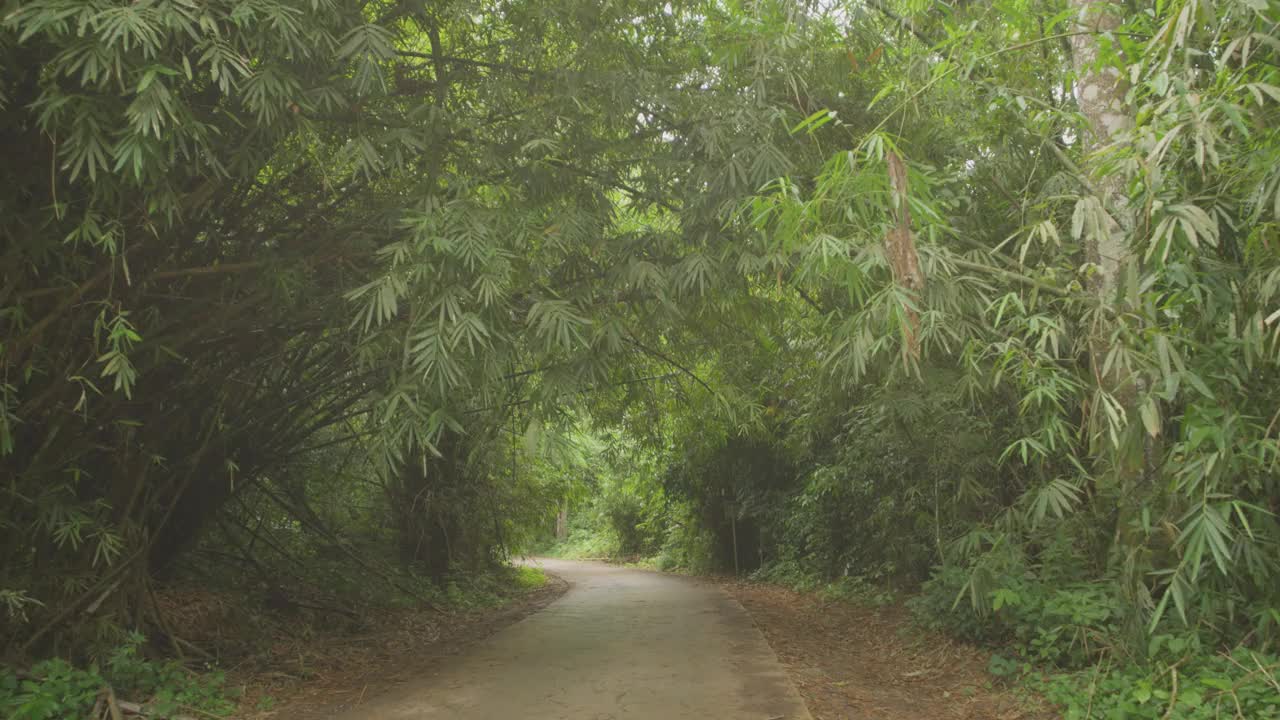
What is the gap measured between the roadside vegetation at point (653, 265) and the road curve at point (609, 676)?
48.7 inches

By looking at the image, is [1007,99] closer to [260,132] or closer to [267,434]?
[260,132]

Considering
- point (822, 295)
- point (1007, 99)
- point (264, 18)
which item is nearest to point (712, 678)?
point (822, 295)

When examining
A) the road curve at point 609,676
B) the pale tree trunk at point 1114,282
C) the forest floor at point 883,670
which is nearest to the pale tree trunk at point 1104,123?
the pale tree trunk at point 1114,282

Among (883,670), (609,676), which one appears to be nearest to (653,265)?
(609,676)

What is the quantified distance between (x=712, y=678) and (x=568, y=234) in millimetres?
2814

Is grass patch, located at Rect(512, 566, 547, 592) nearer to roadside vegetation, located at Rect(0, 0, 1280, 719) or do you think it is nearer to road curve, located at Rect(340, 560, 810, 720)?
road curve, located at Rect(340, 560, 810, 720)

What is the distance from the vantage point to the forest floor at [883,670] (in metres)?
4.46

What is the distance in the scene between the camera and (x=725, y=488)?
14195 mm

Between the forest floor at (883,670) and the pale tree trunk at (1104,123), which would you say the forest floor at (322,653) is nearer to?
the forest floor at (883,670)

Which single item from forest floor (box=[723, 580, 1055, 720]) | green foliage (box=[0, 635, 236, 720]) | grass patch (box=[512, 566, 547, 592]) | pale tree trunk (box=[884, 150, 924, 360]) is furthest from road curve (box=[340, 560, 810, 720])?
grass patch (box=[512, 566, 547, 592])

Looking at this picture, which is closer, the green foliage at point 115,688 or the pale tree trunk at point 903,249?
the pale tree trunk at point 903,249

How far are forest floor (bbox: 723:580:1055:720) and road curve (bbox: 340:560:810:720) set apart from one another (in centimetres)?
22

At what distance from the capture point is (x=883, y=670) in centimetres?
570

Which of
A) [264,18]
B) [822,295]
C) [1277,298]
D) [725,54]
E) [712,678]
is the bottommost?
[712,678]
